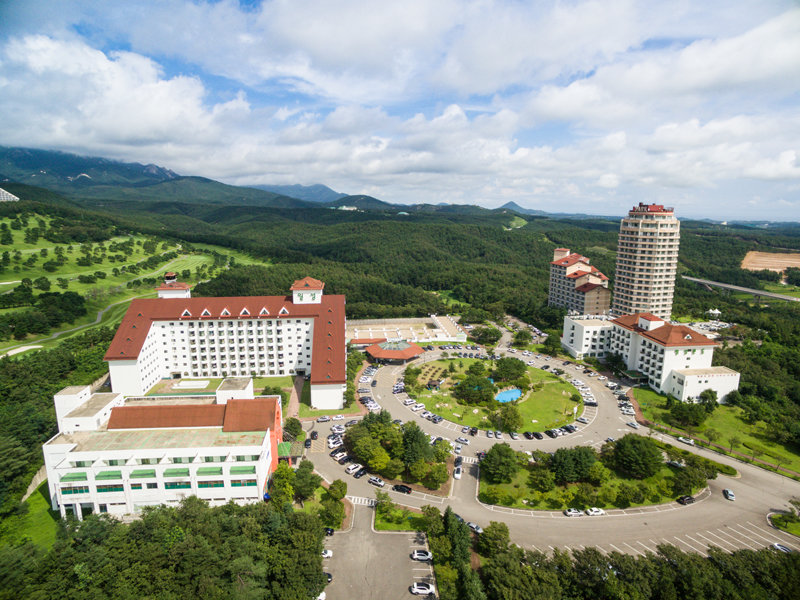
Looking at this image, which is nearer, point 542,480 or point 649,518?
point 649,518

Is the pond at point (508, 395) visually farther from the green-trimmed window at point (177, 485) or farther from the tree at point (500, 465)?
the green-trimmed window at point (177, 485)

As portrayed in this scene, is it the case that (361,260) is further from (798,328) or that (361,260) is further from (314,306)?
(798,328)

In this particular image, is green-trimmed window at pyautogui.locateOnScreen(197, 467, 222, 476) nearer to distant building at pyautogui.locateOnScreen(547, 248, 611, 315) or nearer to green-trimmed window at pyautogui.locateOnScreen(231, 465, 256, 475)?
green-trimmed window at pyautogui.locateOnScreen(231, 465, 256, 475)

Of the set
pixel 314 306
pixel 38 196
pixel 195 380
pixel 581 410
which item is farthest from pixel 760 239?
pixel 38 196

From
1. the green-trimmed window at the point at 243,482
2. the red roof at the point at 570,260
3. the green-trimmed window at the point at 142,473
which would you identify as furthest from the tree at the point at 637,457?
the red roof at the point at 570,260

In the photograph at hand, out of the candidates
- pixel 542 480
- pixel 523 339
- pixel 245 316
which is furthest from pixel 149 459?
pixel 523 339

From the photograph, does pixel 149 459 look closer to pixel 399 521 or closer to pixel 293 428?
pixel 293 428

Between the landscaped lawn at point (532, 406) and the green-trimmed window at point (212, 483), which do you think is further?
the landscaped lawn at point (532, 406)
